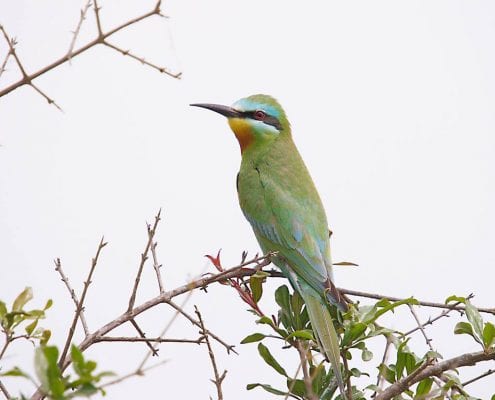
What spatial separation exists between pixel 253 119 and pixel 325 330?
1.80 meters

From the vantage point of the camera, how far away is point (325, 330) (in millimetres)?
2811

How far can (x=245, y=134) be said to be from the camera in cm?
434

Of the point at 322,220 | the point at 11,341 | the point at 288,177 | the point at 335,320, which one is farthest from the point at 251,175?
the point at 11,341

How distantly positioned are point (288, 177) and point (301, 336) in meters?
1.79

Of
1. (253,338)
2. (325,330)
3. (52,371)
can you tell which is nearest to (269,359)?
(253,338)

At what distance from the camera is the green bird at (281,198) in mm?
3580

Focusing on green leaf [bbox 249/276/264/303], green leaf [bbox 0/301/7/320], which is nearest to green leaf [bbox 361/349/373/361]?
green leaf [bbox 249/276/264/303]

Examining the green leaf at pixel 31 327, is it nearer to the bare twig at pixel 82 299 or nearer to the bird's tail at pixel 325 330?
the bare twig at pixel 82 299

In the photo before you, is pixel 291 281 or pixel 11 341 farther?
pixel 291 281

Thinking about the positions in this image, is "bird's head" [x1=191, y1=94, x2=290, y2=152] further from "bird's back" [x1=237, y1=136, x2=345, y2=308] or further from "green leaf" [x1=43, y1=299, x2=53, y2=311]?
"green leaf" [x1=43, y1=299, x2=53, y2=311]

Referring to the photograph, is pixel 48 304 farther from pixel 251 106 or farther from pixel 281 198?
pixel 251 106

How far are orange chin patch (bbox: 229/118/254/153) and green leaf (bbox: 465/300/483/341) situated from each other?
2.19 metres

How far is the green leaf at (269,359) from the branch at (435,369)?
49cm

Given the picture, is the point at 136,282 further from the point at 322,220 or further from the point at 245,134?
the point at 245,134
